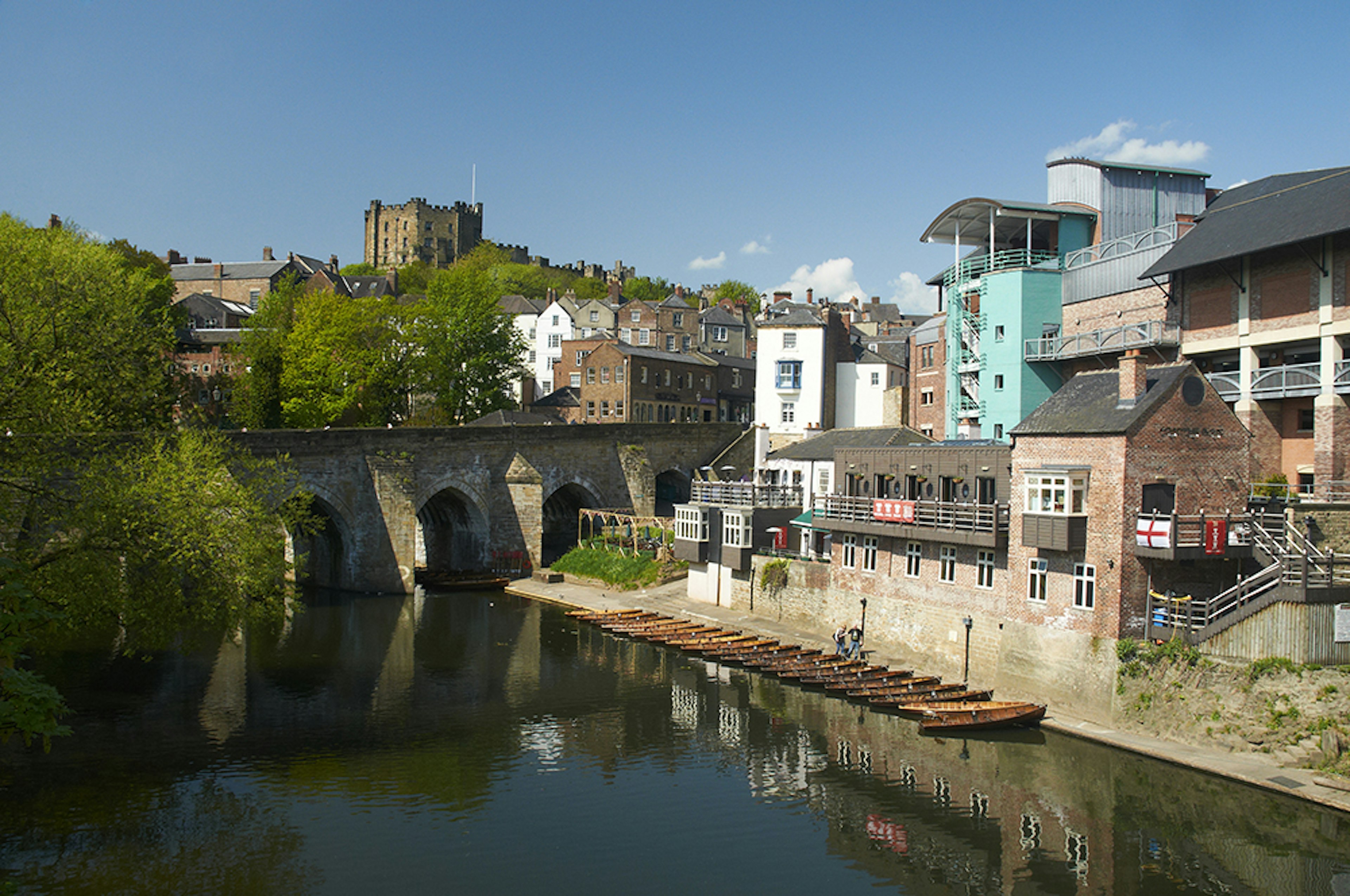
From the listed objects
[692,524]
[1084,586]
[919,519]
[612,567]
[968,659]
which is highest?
[919,519]

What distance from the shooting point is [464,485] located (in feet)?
168

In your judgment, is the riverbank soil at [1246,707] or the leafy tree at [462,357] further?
the leafy tree at [462,357]

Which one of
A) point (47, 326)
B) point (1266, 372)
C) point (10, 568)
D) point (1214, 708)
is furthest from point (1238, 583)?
point (47, 326)

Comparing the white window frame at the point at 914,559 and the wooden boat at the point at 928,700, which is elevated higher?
the white window frame at the point at 914,559

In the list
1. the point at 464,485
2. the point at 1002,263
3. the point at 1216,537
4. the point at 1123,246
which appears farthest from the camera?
the point at 464,485

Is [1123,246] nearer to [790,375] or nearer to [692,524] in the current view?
[692,524]

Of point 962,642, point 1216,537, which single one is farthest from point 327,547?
point 1216,537

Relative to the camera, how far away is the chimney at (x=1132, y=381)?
26.0 m

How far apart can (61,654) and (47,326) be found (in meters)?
15.5

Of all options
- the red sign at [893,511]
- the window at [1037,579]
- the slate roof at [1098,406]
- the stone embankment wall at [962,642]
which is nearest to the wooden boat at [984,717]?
the stone embankment wall at [962,642]

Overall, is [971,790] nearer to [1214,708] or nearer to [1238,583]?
[1214,708]

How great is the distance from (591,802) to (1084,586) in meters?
13.4

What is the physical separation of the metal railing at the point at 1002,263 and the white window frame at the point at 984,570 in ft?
55.4

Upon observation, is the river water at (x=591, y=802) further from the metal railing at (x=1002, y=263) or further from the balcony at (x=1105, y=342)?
the metal railing at (x=1002, y=263)
